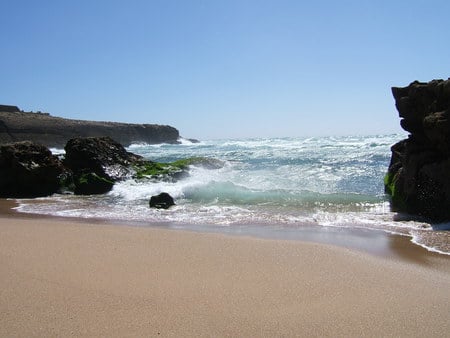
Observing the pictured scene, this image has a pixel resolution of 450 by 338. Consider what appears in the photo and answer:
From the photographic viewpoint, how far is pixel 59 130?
6131cm

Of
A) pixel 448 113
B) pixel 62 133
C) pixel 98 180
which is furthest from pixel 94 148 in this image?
pixel 62 133

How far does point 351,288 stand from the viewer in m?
4.51

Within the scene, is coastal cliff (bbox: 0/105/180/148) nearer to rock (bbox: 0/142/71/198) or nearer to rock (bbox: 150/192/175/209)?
rock (bbox: 0/142/71/198)

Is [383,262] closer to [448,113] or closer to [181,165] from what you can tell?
[448,113]

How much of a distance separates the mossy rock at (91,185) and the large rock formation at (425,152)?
9.67 metres

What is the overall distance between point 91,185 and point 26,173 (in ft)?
7.04

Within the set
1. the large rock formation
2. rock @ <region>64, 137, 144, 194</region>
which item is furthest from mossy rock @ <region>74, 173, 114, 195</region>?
the large rock formation

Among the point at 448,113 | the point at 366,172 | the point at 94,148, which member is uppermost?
the point at 448,113

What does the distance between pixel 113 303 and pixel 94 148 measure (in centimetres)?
1364

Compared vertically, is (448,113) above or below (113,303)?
above

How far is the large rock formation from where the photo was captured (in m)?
9.11

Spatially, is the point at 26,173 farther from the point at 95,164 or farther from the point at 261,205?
the point at 261,205

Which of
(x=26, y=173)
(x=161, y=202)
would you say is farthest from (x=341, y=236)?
(x=26, y=173)

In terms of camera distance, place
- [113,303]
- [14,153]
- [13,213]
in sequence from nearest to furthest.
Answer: [113,303], [13,213], [14,153]
